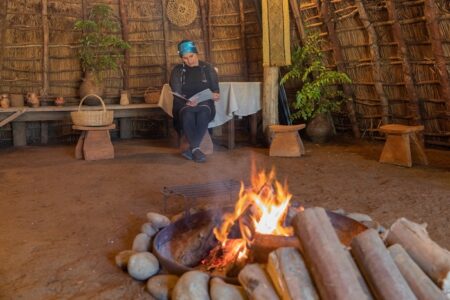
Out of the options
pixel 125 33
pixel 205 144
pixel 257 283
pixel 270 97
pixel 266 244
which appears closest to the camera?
pixel 257 283

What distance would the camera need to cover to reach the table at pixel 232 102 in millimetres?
5406

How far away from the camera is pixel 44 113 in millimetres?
5699

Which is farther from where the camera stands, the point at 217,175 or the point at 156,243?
the point at 217,175

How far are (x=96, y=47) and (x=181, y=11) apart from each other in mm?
1467

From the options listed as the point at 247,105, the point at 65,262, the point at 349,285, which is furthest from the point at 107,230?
the point at 247,105

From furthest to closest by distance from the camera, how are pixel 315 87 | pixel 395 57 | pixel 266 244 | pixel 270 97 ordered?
1. pixel 315 87
2. pixel 270 97
3. pixel 395 57
4. pixel 266 244

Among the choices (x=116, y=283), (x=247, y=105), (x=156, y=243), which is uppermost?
(x=247, y=105)

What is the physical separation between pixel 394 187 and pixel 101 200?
236cm

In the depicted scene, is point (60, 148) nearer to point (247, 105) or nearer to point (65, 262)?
point (247, 105)

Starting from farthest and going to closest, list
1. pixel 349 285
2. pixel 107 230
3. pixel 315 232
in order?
pixel 107 230 → pixel 315 232 → pixel 349 285

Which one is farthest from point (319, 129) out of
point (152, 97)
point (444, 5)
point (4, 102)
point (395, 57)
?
point (4, 102)

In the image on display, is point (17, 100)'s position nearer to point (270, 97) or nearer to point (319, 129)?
point (270, 97)

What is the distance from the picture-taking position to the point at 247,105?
18.3 ft

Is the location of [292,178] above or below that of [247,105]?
below
